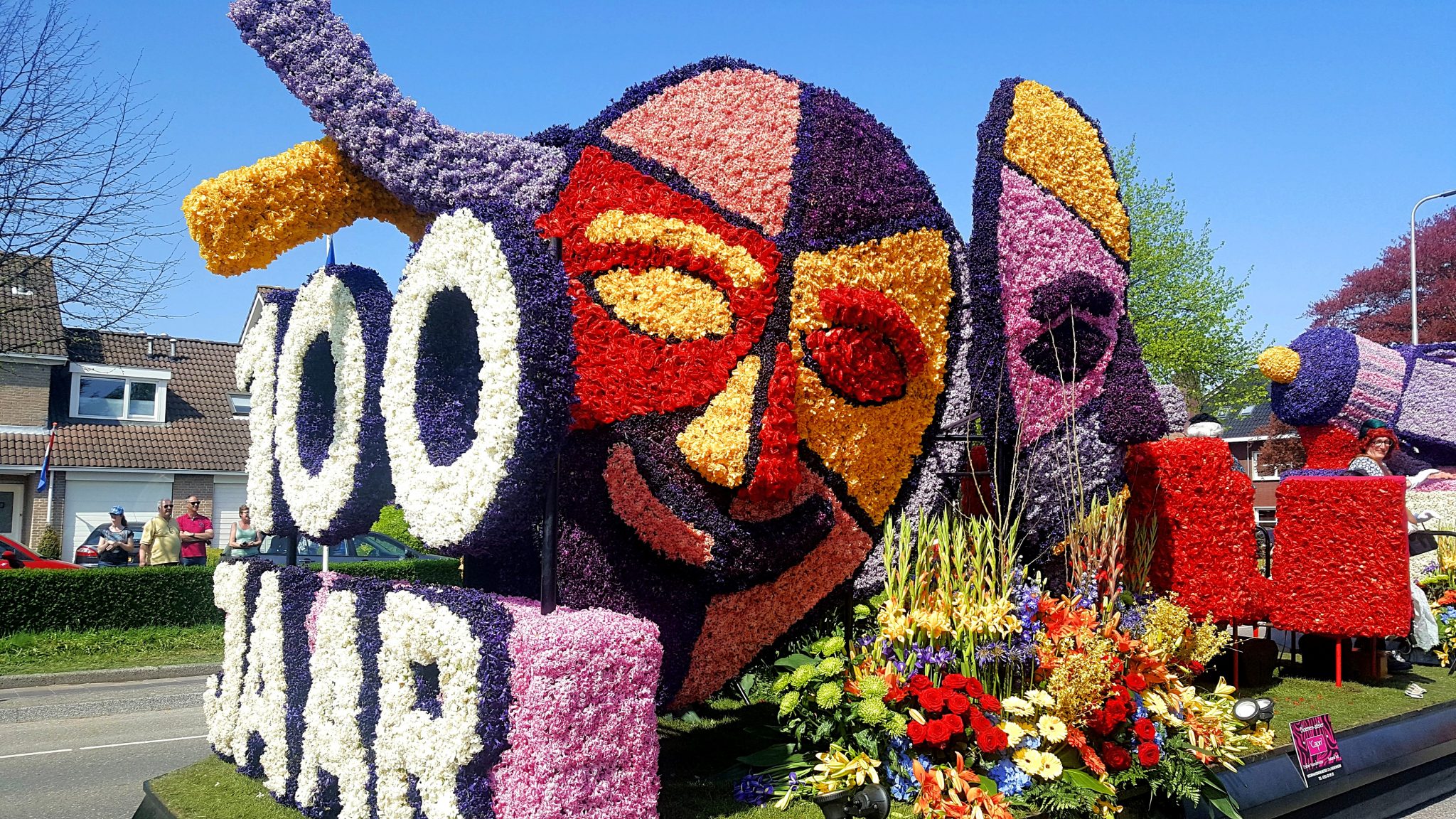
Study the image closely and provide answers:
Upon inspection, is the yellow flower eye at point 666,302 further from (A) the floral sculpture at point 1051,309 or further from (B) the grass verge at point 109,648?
(B) the grass verge at point 109,648

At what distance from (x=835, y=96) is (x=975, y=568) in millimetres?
2475

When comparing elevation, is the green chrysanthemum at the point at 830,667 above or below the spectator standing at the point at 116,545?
above

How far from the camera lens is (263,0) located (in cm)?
475

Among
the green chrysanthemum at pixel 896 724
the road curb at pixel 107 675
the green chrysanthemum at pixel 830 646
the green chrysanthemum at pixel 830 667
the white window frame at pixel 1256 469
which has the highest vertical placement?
the white window frame at pixel 1256 469

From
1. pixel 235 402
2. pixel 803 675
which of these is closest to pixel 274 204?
pixel 803 675

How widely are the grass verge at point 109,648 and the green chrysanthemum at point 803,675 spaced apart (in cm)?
936

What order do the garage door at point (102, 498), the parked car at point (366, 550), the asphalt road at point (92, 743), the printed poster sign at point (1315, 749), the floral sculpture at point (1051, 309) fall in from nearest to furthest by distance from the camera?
the printed poster sign at point (1315, 749)
the floral sculpture at point (1051, 309)
the asphalt road at point (92, 743)
the parked car at point (366, 550)
the garage door at point (102, 498)

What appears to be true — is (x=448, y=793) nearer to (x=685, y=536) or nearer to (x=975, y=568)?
(x=685, y=536)

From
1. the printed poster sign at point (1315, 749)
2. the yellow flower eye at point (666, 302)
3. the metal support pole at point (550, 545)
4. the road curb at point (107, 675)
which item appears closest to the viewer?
the metal support pole at point (550, 545)

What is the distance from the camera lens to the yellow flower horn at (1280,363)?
9867mm

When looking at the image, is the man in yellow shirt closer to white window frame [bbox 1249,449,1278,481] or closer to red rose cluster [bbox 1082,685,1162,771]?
red rose cluster [bbox 1082,685,1162,771]

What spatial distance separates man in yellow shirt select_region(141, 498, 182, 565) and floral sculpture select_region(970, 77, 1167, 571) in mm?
11317

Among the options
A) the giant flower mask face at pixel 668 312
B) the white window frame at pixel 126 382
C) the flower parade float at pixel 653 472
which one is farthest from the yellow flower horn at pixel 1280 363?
the white window frame at pixel 126 382

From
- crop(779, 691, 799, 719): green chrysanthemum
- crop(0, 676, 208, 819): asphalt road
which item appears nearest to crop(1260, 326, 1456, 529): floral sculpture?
crop(779, 691, 799, 719): green chrysanthemum
